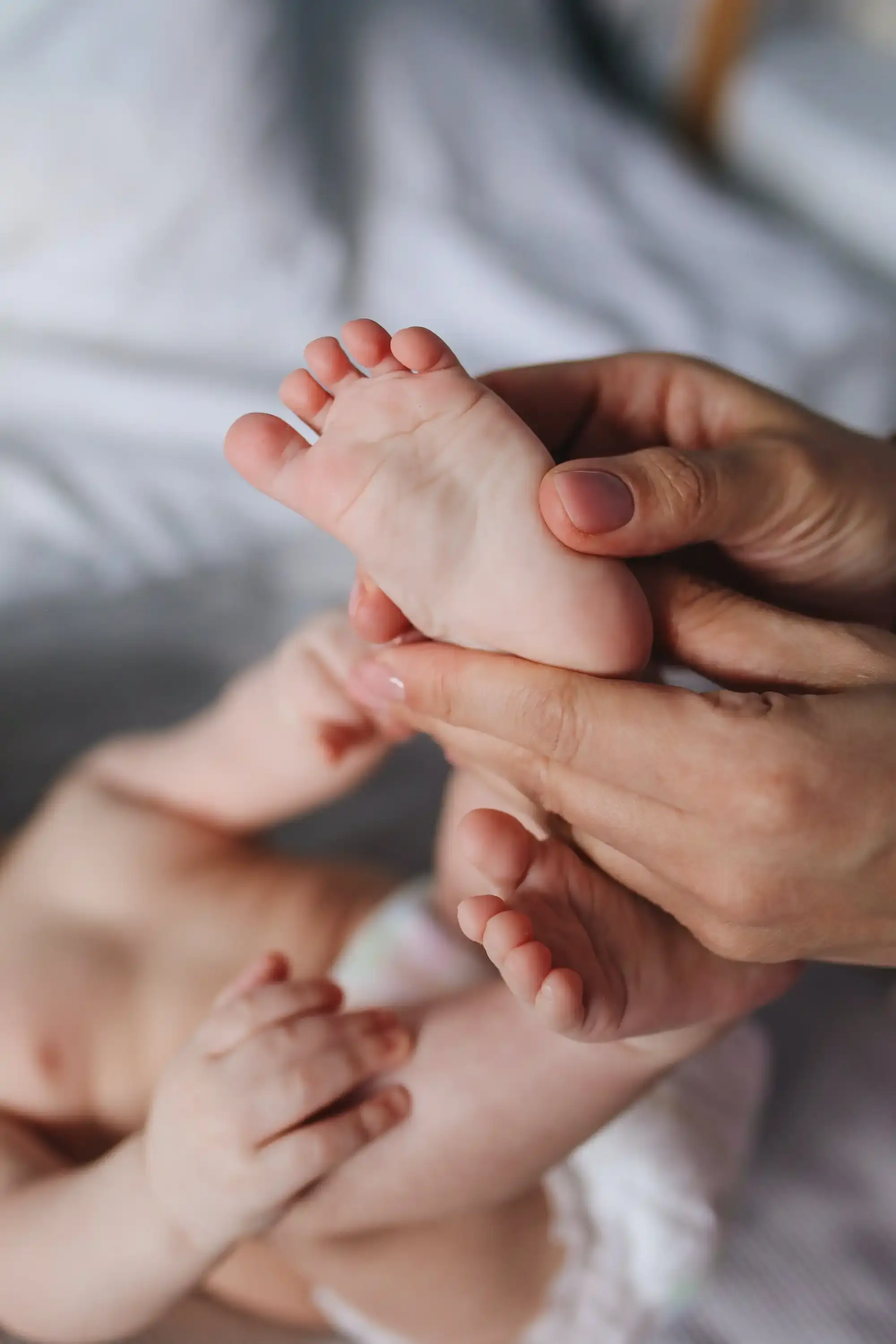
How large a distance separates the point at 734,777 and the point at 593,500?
0.15 m

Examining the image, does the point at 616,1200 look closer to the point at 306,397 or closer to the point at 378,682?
the point at 378,682

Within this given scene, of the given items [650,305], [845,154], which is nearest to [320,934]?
[650,305]

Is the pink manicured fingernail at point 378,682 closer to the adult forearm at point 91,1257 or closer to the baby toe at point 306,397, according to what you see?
the baby toe at point 306,397

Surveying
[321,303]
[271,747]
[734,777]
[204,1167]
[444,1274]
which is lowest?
[444,1274]

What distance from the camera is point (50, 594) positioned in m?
1.08

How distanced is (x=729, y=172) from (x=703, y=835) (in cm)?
155

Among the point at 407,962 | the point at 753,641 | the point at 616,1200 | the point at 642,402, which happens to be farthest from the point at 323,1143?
the point at 642,402

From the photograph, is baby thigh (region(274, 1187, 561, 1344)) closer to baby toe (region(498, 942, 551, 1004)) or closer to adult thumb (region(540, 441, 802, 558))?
baby toe (region(498, 942, 551, 1004))

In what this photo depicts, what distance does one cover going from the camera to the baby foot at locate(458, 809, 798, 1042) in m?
0.52

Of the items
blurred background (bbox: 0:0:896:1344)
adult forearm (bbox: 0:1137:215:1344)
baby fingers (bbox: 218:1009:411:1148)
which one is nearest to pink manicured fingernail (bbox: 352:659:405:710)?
baby fingers (bbox: 218:1009:411:1148)

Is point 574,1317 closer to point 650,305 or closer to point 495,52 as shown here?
point 650,305

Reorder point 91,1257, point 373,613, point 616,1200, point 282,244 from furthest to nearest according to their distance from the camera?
point 282,244 < point 616,1200 < point 91,1257 < point 373,613

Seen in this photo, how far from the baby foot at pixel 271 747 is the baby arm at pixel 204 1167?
0.66 ft

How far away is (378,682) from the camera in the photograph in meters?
0.62
